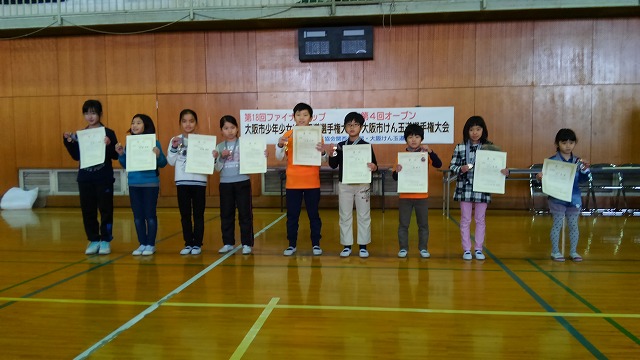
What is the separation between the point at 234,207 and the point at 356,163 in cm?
128

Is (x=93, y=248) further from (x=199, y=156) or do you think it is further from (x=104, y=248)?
(x=199, y=156)

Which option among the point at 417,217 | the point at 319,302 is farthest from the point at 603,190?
the point at 319,302

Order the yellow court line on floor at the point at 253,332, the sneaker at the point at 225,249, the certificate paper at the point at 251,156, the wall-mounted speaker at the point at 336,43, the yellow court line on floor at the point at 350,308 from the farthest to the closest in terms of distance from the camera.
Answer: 1. the wall-mounted speaker at the point at 336,43
2. the sneaker at the point at 225,249
3. the certificate paper at the point at 251,156
4. the yellow court line on floor at the point at 350,308
5. the yellow court line on floor at the point at 253,332

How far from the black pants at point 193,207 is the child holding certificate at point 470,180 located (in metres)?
2.42

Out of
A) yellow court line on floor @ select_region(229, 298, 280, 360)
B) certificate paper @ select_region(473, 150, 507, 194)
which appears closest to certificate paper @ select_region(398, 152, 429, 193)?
certificate paper @ select_region(473, 150, 507, 194)

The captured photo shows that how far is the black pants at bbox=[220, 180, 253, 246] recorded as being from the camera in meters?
4.29

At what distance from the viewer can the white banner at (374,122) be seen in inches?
298

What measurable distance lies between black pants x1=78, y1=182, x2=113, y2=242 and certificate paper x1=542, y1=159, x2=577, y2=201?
412 centimetres

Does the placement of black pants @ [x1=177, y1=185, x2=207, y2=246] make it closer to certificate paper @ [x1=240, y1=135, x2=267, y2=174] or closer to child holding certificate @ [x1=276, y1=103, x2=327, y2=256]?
certificate paper @ [x1=240, y1=135, x2=267, y2=174]

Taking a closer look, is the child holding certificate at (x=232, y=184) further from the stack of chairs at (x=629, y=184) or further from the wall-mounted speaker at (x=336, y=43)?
the stack of chairs at (x=629, y=184)

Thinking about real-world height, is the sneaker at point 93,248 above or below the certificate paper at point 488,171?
below

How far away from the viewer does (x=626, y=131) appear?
7.30 meters

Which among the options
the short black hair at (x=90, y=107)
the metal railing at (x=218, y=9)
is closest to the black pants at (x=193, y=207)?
the short black hair at (x=90, y=107)

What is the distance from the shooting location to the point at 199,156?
4199 mm
